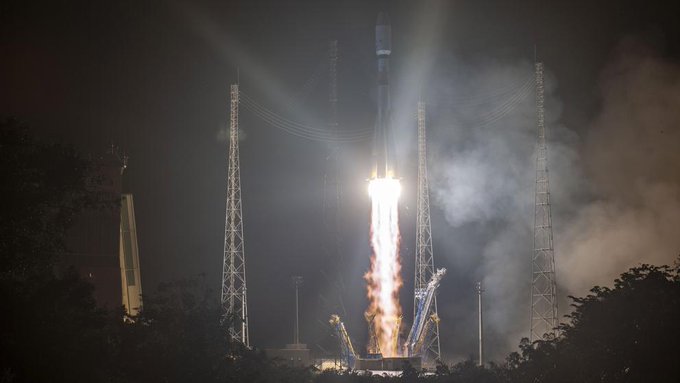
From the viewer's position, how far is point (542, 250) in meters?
82.4

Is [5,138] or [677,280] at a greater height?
[5,138]

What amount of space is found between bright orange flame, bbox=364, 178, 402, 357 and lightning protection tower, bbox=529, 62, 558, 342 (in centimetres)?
1086

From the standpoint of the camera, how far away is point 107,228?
7250cm

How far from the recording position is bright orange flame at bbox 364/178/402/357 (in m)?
91.6

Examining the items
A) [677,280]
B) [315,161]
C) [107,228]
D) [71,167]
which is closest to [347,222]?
[315,161]

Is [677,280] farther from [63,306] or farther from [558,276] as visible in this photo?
[558,276]

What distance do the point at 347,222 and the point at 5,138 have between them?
61094mm

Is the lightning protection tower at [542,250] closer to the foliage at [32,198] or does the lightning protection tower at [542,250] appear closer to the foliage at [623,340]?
the foliage at [623,340]

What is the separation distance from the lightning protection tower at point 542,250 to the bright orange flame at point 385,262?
427 inches

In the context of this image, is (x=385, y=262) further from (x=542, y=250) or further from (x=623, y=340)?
(x=623, y=340)

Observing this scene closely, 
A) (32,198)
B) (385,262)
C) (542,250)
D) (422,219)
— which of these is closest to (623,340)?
(32,198)

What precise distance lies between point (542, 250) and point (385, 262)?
15.9 meters

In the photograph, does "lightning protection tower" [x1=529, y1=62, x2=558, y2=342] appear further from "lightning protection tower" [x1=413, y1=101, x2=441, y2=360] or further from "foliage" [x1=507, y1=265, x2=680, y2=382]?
"foliage" [x1=507, y1=265, x2=680, y2=382]

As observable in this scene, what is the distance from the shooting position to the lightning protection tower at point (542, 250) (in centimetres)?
8225
